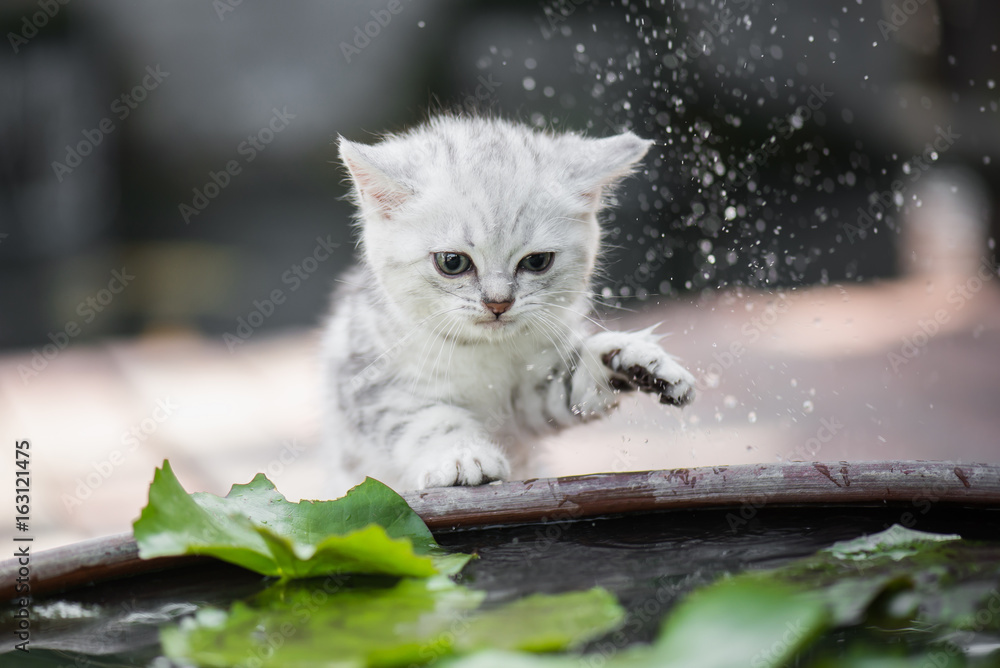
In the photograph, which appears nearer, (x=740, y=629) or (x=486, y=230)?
(x=740, y=629)

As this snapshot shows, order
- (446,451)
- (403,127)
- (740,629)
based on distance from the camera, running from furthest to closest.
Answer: (403,127)
(446,451)
(740,629)

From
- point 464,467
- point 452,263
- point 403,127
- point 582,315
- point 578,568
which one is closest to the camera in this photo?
point 578,568

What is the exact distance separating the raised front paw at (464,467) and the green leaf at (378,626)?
0.58 metres

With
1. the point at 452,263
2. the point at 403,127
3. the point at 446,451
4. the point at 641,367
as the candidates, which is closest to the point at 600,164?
the point at 452,263

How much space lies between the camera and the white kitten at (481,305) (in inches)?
70.1

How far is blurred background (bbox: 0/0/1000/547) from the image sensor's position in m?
A: 4.27

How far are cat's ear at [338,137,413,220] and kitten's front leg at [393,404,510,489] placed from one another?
42cm

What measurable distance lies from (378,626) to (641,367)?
900 mm

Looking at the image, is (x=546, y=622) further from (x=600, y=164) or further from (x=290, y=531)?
(x=600, y=164)

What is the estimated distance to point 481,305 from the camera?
1760 mm

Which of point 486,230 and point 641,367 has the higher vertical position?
point 486,230

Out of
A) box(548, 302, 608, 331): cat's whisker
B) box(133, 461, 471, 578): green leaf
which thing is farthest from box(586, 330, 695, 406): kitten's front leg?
box(133, 461, 471, 578): green leaf

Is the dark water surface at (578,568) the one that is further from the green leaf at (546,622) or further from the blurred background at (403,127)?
the blurred background at (403,127)

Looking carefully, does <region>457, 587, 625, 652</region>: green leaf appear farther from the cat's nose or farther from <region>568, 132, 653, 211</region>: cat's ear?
<region>568, 132, 653, 211</region>: cat's ear
